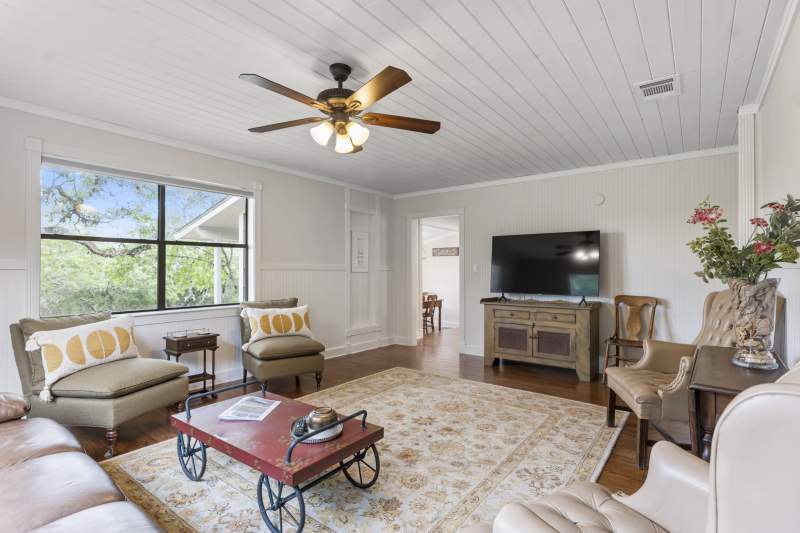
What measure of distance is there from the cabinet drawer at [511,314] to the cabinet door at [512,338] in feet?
0.32

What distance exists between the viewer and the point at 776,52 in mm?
2230

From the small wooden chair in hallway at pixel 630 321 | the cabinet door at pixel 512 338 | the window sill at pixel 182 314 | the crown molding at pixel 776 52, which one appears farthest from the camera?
the cabinet door at pixel 512 338

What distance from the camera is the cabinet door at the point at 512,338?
4855 millimetres

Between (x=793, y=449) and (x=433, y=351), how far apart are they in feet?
17.9

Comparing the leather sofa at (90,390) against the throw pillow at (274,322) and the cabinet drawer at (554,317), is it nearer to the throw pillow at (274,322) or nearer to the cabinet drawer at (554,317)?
the throw pillow at (274,322)

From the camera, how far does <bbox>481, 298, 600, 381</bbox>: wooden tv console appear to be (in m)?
4.46

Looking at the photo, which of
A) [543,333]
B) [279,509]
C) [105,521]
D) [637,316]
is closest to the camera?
[105,521]

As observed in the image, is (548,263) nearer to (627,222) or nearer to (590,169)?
(627,222)

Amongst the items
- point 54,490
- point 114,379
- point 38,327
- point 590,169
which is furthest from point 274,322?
point 590,169

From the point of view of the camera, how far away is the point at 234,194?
445 cm

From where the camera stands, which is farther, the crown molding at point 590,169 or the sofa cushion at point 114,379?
the crown molding at point 590,169

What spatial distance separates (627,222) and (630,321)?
3.70 feet

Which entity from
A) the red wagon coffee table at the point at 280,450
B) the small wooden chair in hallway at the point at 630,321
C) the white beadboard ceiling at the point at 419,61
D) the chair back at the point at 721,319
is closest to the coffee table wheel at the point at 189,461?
the red wagon coffee table at the point at 280,450

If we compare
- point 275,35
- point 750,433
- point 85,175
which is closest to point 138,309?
point 85,175
